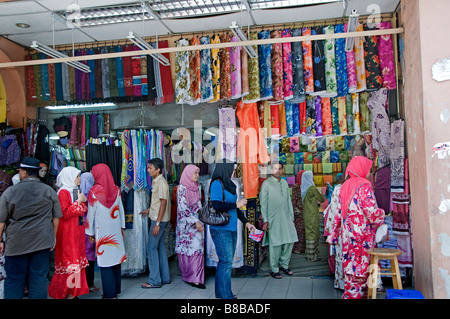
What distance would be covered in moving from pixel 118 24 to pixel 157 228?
270 centimetres

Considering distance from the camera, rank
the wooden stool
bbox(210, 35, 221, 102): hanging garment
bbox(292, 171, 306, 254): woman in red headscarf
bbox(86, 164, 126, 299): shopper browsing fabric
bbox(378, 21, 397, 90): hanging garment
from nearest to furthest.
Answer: the wooden stool → bbox(86, 164, 126, 299): shopper browsing fabric → bbox(378, 21, 397, 90): hanging garment → bbox(210, 35, 221, 102): hanging garment → bbox(292, 171, 306, 254): woman in red headscarf

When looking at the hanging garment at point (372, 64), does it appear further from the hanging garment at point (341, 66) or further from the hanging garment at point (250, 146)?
the hanging garment at point (250, 146)

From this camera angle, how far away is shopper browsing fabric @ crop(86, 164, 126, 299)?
459cm

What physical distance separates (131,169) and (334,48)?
10.3 ft

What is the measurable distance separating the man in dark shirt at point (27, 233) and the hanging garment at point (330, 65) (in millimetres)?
3492

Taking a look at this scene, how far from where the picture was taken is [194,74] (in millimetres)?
5445

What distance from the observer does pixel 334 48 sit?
5082mm

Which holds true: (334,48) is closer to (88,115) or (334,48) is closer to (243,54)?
(243,54)

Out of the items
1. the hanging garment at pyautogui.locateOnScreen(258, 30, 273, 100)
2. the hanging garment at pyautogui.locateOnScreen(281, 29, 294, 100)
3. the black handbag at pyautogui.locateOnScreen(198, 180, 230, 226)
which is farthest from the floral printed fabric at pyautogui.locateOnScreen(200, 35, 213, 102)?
the black handbag at pyautogui.locateOnScreen(198, 180, 230, 226)

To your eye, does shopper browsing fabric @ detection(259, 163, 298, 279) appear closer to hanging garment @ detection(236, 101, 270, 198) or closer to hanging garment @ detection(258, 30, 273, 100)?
hanging garment @ detection(236, 101, 270, 198)

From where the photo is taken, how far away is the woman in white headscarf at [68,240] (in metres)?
4.43

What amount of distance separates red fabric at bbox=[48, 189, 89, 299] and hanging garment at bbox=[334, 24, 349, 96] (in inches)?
134

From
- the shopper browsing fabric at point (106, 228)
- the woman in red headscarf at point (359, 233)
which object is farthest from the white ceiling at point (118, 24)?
the woman in red headscarf at point (359, 233)

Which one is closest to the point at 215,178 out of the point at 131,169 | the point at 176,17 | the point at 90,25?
the point at 131,169
